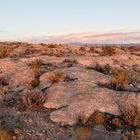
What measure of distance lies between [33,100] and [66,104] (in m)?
1.74

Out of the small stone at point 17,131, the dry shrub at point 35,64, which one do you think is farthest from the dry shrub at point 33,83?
the small stone at point 17,131

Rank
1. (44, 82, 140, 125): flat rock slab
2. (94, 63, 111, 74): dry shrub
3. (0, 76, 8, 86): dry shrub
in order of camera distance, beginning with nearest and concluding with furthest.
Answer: (44, 82, 140, 125): flat rock slab → (0, 76, 8, 86): dry shrub → (94, 63, 111, 74): dry shrub

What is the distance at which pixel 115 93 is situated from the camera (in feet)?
65.5

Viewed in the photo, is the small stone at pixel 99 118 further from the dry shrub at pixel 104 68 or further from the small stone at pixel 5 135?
the dry shrub at pixel 104 68

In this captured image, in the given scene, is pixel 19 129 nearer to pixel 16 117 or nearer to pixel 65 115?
pixel 16 117

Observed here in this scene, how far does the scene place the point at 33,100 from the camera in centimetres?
1903

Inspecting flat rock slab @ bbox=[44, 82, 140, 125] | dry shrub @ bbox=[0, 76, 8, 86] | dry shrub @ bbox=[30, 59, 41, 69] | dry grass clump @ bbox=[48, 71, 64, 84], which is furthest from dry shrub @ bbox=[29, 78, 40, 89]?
dry shrub @ bbox=[30, 59, 41, 69]

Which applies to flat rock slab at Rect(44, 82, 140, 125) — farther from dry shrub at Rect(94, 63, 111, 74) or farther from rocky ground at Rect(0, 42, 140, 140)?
dry shrub at Rect(94, 63, 111, 74)

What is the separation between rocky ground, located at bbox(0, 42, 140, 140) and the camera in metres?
16.6

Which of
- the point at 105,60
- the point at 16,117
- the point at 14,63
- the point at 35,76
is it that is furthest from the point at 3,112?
the point at 105,60

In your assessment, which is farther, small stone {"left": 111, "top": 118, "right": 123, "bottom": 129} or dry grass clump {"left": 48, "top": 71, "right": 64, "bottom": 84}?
dry grass clump {"left": 48, "top": 71, "right": 64, "bottom": 84}

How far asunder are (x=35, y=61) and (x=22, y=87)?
5031 millimetres

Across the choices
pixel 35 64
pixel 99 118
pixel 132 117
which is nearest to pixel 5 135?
pixel 99 118

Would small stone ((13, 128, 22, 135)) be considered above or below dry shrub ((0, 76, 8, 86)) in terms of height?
below
